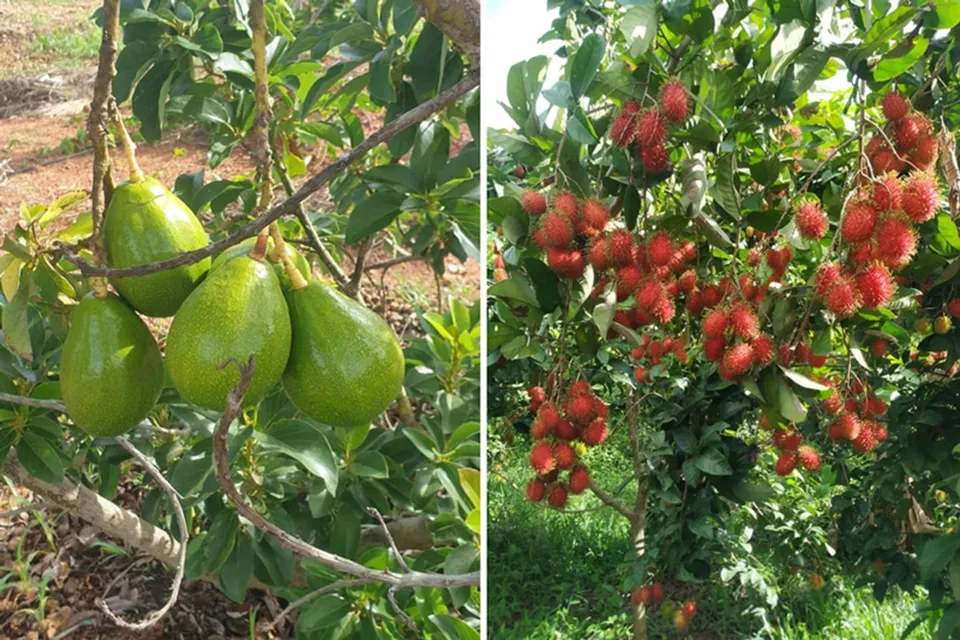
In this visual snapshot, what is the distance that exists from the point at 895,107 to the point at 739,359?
0.26 m

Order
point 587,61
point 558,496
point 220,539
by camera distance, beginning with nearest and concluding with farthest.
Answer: point 587,61 < point 220,539 < point 558,496

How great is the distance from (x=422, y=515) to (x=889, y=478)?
833 millimetres

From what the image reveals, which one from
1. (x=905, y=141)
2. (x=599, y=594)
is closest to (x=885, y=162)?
(x=905, y=141)

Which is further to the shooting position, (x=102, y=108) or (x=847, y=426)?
(x=847, y=426)

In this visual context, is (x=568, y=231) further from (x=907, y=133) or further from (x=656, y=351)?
(x=656, y=351)

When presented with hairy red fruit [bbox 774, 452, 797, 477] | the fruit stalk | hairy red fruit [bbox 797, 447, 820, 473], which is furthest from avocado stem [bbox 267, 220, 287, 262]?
hairy red fruit [bbox 797, 447, 820, 473]

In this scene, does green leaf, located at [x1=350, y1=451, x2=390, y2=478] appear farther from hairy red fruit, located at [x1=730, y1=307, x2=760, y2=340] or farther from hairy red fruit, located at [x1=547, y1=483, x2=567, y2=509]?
hairy red fruit, located at [x1=730, y1=307, x2=760, y2=340]

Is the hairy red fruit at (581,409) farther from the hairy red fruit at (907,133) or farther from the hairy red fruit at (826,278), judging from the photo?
the hairy red fruit at (907,133)

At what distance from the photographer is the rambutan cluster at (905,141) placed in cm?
80

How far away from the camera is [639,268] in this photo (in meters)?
0.82

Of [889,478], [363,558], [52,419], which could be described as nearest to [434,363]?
[363,558]

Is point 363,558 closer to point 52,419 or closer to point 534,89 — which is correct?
point 52,419

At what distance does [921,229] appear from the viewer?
0.94 metres

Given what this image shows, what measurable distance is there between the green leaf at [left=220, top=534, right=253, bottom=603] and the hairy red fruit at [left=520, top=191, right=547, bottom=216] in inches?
18.3
